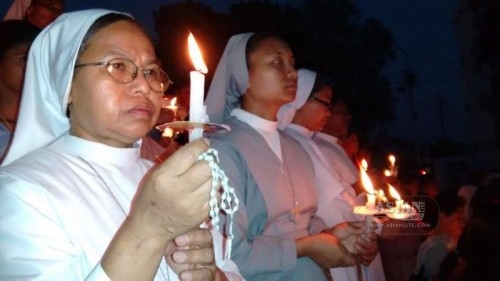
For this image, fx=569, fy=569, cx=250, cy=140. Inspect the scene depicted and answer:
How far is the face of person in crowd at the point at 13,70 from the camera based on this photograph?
3982mm

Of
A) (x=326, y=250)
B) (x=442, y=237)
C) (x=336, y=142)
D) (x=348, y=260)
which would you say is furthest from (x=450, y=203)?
(x=326, y=250)


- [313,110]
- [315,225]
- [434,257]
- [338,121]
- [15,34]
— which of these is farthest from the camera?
[338,121]

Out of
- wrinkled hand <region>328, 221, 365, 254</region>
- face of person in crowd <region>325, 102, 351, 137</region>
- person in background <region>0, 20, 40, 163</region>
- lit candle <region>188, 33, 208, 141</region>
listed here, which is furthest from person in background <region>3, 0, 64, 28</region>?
lit candle <region>188, 33, 208, 141</region>

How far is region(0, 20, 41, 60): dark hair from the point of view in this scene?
4031 mm

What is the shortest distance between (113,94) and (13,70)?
204cm

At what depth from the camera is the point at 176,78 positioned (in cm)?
1673

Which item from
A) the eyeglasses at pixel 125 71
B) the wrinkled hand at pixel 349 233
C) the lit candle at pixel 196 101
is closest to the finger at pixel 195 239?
the lit candle at pixel 196 101

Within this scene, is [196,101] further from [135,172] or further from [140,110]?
[135,172]

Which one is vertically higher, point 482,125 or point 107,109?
point 107,109

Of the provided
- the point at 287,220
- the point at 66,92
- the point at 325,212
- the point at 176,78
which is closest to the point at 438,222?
the point at 325,212

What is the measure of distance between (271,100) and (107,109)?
2055 mm

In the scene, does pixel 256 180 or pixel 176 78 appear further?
pixel 176 78

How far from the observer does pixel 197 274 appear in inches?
78.4

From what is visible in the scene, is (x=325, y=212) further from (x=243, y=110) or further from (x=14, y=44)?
(x=14, y=44)
